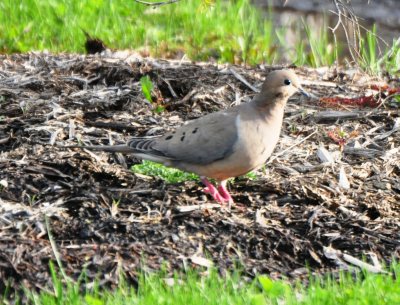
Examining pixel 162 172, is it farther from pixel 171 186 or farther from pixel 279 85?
pixel 279 85

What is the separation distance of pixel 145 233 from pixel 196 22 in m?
5.36

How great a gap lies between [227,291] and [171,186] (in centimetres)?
149

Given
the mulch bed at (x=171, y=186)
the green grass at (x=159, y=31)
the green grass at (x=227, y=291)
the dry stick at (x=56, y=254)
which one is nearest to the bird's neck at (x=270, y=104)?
the mulch bed at (x=171, y=186)

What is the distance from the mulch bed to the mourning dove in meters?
0.18

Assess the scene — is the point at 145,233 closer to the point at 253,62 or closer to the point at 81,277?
the point at 81,277

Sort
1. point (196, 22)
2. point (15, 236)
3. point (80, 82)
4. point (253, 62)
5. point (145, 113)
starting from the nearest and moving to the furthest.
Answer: point (15, 236) → point (145, 113) → point (80, 82) → point (253, 62) → point (196, 22)

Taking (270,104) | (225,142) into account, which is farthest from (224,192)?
(270,104)

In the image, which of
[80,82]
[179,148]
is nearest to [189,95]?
[80,82]

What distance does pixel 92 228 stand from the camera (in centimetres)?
541

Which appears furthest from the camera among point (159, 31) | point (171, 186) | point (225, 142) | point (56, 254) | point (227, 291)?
point (159, 31)

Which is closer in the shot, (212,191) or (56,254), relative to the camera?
(56,254)

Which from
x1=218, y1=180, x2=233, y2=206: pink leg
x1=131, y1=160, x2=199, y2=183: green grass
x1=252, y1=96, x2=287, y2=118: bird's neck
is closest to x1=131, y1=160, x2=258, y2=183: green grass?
x1=131, y1=160, x2=199, y2=183: green grass

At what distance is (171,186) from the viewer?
611cm

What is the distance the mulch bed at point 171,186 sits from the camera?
5.21 metres
